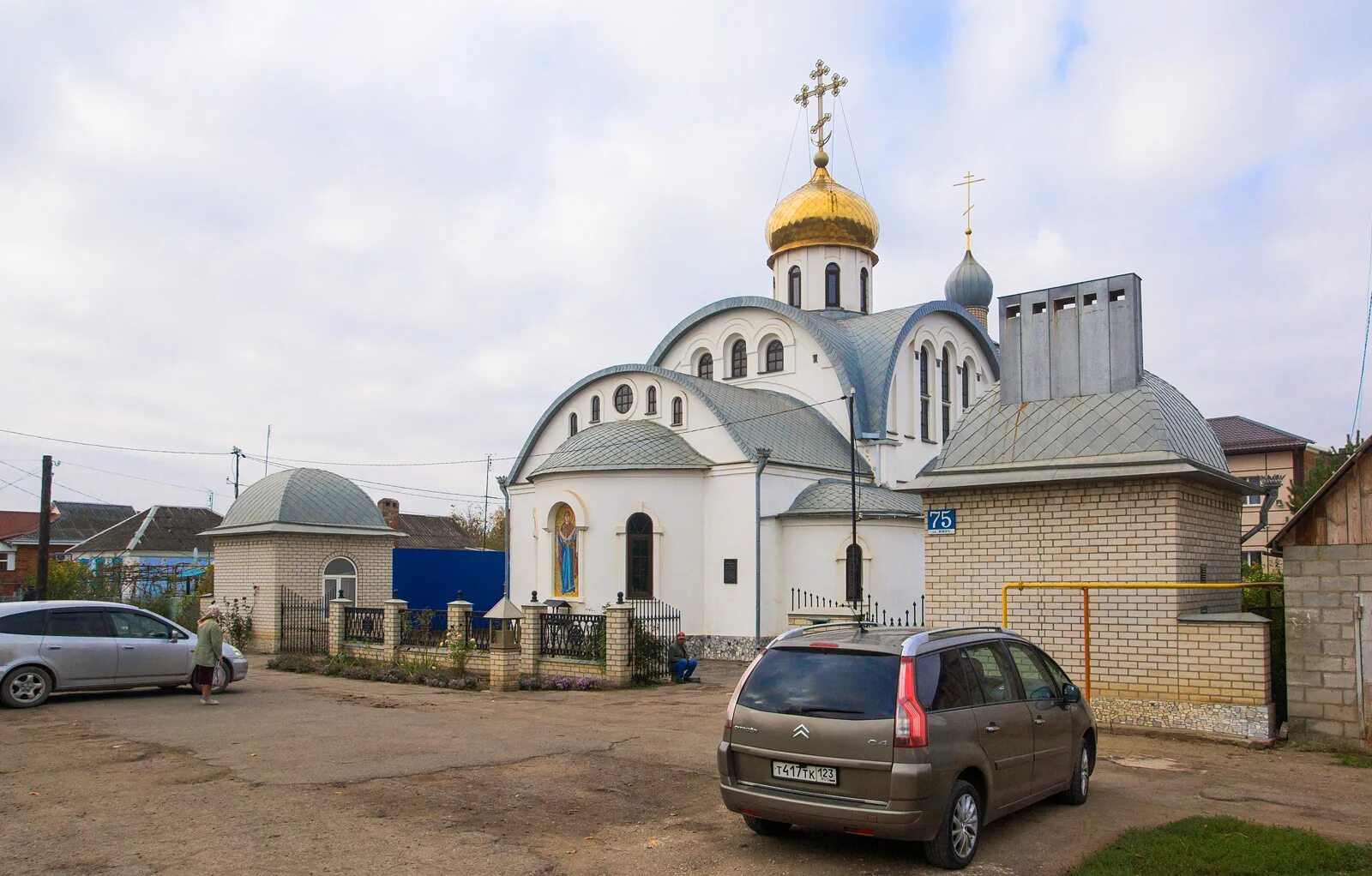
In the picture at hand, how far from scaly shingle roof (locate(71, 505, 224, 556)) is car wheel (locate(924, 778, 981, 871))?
45702 millimetres

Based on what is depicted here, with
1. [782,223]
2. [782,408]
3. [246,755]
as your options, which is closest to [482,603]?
[782,408]

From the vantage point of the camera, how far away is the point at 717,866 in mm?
6043

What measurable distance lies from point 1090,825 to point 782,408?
63.5 feet

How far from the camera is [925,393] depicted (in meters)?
28.5

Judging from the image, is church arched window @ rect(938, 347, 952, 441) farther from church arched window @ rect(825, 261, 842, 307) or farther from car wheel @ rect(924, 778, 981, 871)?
car wheel @ rect(924, 778, 981, 871)

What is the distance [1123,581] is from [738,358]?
18.3 metres

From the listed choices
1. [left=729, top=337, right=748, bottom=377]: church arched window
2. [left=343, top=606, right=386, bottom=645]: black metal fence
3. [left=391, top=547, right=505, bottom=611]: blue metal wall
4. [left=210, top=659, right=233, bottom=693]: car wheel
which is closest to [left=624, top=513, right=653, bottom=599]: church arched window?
[left=343, top=606, right=386, bottom=645]: black metal fence

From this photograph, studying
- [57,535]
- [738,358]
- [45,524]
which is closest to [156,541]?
[57,535]

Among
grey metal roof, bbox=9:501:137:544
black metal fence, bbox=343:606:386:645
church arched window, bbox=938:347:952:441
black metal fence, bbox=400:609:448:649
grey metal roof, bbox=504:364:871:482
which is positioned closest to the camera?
black metal fence, bbox=400:609:448:649

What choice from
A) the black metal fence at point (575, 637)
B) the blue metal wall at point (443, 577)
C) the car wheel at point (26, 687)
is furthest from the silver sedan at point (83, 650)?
the blue metal wall at point (443, 577)

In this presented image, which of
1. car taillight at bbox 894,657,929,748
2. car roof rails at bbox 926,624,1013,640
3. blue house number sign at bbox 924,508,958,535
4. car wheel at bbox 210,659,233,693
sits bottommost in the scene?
car wheel at bbox 210,659,233,693

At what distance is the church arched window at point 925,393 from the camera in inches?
1106

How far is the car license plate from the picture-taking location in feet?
19.7

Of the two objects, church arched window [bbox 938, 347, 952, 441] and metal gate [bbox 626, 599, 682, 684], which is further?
church arched window [bbox 938, 347, 952, 441]
